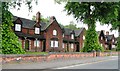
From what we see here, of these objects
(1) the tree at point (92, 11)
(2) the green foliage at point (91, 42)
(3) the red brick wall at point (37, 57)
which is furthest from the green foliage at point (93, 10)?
(3) the red brick wall at point (37, 57)

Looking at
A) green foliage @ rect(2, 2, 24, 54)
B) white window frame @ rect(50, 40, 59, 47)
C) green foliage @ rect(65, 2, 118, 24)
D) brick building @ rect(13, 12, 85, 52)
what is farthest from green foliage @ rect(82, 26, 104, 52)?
green foliage @ rect(2, 2, 24, 54)

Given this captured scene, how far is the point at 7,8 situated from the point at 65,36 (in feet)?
156

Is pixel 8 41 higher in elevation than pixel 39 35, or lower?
Result: lower

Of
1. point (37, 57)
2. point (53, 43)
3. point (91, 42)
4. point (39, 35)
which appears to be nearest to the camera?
point (37, 57)

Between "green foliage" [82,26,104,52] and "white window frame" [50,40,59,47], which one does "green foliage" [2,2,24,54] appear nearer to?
"green foliage" [82,26,104,52]

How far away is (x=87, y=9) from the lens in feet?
150

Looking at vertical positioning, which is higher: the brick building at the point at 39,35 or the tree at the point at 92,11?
the tree at the point at 92,11

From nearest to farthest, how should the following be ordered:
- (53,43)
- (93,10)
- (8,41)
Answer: (8,41), (93,10), (53,43)

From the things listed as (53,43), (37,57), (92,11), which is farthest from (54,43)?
(37,57)

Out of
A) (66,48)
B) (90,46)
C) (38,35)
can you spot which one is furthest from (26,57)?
(66,48)

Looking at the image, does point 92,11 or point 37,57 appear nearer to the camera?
point 37,57

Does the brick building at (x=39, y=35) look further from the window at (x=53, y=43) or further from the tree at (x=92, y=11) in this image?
the tree at (x=92, y=11)

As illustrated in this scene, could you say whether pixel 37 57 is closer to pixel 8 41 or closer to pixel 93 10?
pixel 8 41

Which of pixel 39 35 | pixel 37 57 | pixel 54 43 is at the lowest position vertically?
pixel 37 57
